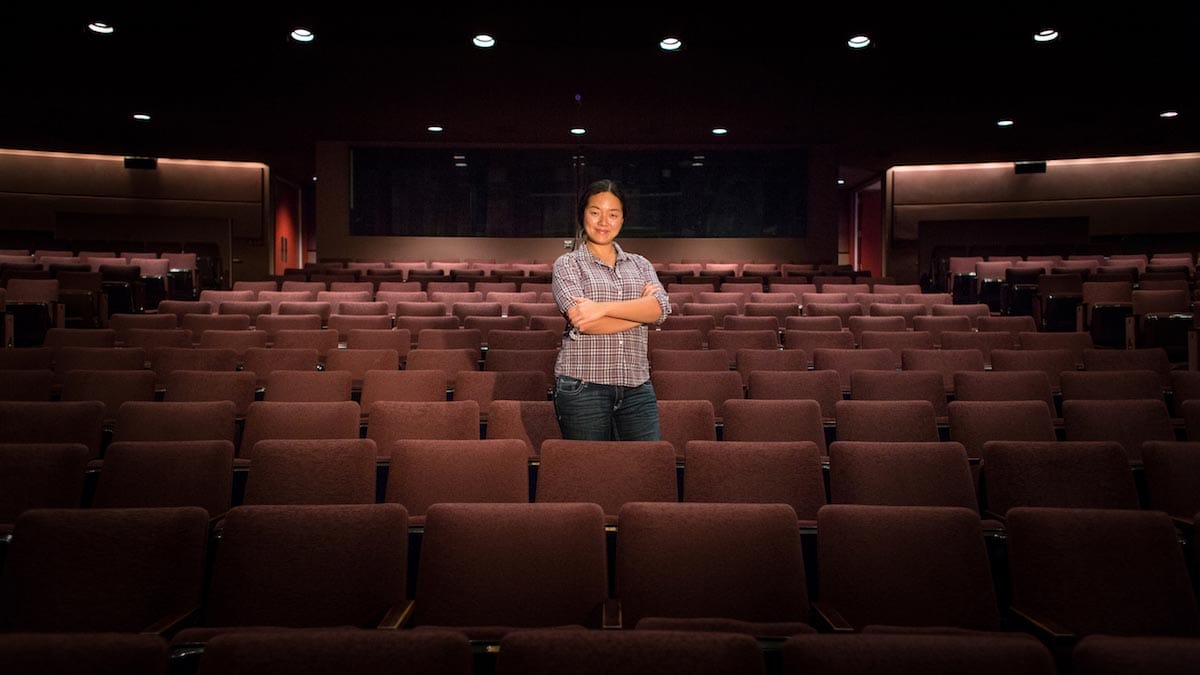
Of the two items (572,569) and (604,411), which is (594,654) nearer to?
(572,569)

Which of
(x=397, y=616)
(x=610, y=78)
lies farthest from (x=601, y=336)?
(x=610, y=78)

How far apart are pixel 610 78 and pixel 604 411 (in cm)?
532

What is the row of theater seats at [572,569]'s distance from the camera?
1.46m

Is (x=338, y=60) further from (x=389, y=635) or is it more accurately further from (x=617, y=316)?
(x=389, y=635)

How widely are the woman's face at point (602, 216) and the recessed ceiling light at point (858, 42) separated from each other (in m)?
4.46

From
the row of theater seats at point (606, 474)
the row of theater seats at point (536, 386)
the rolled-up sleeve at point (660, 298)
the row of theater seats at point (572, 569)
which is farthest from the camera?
the row of theater seats at point (536, 386)

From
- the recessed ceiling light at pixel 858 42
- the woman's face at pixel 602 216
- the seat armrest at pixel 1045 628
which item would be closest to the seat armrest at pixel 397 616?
the woman's face at pixel 602 216

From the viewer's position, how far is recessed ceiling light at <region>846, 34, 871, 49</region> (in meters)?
5.46

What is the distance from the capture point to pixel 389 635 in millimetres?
965

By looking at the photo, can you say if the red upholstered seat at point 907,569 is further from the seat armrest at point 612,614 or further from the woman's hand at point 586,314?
the woman's hand at point 586,314

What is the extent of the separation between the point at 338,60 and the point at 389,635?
6161 millimetres

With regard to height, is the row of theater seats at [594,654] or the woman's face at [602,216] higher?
the woman's face at [602,216]

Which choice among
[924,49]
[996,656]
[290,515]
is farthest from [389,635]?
[924,49]

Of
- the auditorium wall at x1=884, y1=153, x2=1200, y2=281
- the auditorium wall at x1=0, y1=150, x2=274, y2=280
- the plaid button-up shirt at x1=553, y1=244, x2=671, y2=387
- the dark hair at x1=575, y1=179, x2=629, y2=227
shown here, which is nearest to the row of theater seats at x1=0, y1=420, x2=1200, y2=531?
the plaid button-up shirt at x1=553, y1=244, x2=671, y2=387
